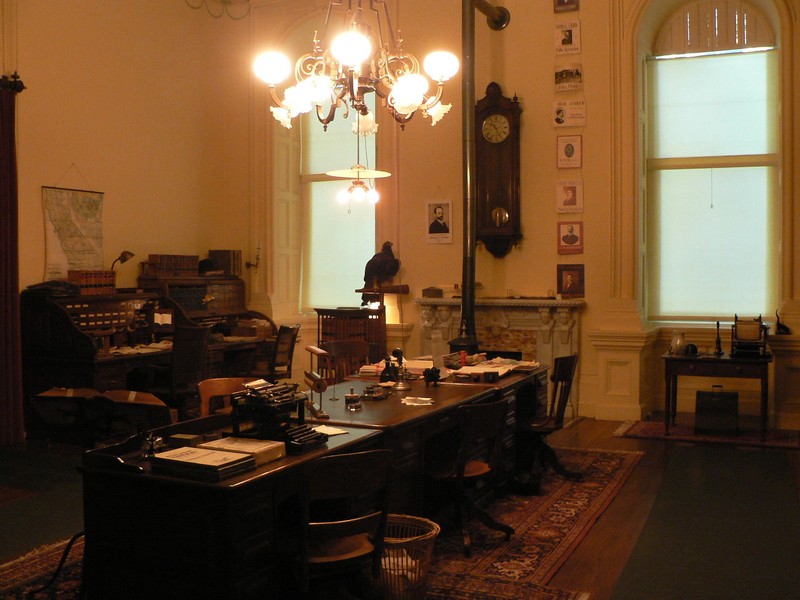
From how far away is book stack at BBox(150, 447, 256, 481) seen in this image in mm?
3049

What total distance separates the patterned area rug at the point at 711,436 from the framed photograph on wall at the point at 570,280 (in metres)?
1.50

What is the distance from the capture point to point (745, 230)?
874cm

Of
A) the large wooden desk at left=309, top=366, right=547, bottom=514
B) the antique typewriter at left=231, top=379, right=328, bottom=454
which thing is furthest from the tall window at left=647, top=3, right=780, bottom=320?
the antique typewriter at left=231, top=379, right=328, bottom=454

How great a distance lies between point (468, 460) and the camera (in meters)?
5.05

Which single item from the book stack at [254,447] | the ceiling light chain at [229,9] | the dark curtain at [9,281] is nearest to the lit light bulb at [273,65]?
the book stack at [254,447]

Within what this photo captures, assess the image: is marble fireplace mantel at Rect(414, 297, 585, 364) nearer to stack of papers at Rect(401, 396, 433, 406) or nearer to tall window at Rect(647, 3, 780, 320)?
tall window at Rect(647, 3, 780, 320)

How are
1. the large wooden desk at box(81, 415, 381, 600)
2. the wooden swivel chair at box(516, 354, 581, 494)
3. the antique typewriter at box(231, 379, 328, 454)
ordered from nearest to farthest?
the large wooden desk at box(81, 415, 381, 600) < the antique typewriter at box(231, 379, 328, 454) < the wooden swivel chair at box(516, 354, 581, 494)

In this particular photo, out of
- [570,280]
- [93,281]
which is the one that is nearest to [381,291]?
[570,280]

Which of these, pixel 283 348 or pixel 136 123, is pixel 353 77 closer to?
pixel 283 348

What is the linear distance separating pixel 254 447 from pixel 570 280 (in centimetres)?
602

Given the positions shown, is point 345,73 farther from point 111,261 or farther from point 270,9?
point 270,9

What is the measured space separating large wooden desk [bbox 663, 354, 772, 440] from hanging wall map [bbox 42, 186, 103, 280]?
576cm

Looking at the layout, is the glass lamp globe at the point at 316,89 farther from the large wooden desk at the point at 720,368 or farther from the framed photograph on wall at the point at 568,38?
the framed photograph on wall at the point at 568,38

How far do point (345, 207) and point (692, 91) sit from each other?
4267 mm
